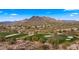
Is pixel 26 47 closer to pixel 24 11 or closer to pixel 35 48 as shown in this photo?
pixel 35 48

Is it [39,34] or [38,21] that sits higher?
[38,21]

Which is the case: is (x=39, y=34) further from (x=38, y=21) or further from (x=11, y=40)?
(x=11, y=40)

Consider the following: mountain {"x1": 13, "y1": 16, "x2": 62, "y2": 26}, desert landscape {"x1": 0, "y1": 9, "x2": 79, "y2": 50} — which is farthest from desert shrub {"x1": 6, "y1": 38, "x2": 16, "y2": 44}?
mountain {"x1": 13, "y1": 16, "x2": 62, "y2": 26}

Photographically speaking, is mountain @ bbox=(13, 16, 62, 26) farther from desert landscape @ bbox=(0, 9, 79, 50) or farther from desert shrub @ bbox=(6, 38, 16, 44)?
desert shrub @ bbox=(6, 38, 16, 44)

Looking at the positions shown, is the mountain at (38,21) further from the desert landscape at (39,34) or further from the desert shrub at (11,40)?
the desert shrub at (11,40)

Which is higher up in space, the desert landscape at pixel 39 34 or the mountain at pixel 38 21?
the mountain at pixel 38 21

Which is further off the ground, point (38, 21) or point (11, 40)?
point (38, 21)

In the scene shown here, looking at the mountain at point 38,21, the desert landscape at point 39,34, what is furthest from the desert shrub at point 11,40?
the mountain at point 38,21

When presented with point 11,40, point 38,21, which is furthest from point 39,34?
point 11,40
